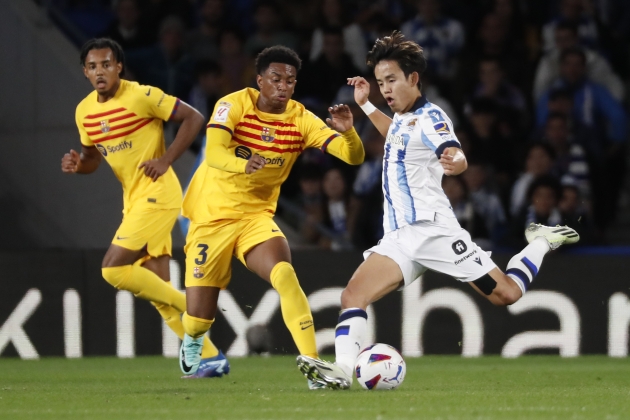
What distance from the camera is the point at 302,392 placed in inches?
248

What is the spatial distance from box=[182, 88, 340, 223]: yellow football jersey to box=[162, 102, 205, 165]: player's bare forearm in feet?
2.17

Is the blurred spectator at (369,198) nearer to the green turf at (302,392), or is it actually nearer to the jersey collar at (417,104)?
the green turf at (302,392)

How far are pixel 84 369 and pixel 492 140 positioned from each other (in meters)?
4.24

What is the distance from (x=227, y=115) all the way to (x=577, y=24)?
550 cm

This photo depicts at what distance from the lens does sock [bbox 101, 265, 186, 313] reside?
7566 millimetres

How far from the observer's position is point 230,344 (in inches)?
372

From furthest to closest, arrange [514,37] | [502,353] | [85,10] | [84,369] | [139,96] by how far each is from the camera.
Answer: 1. [85,10]
2. [514,37]
3. [502,353]
4. [84,369]
5. [139,96]

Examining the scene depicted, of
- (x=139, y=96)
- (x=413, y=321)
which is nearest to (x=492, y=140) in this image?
(x=413, y=321)

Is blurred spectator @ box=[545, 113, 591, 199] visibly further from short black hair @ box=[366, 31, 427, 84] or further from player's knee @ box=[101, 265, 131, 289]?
player's knee @ box=[101, 265, 131, 289]

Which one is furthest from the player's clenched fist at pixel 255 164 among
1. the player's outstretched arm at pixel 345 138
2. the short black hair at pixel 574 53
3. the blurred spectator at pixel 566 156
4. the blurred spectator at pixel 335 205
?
the short black hair at pixel 574 53

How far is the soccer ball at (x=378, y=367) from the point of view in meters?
6.16

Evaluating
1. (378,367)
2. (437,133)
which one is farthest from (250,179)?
(378,367)

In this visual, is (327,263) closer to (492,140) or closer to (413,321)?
(413,321)

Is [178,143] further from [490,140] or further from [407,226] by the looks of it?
[490,140]
